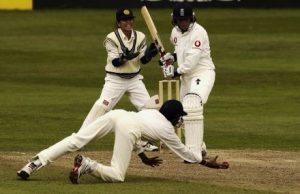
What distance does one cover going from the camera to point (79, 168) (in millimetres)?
12922

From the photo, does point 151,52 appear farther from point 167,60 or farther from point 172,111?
point 172,111

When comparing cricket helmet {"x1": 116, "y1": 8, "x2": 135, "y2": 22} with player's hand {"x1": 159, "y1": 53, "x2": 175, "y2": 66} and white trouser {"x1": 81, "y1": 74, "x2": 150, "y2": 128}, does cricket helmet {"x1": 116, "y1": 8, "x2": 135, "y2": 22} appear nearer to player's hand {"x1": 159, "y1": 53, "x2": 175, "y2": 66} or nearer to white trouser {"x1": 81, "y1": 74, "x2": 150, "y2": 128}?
player's hand {"x1": 159, "y1": 53, "x2": 175, "y2": 66}

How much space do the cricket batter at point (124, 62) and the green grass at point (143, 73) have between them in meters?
1.21

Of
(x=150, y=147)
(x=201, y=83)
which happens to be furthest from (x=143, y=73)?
(x=201, y=83)

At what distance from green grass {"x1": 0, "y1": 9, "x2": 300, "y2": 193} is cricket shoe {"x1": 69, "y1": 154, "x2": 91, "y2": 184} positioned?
0.16 meters

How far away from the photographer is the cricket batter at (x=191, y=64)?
14703 millimetres

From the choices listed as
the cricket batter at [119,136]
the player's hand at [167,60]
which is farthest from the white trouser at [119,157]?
the player's hand at [167,60]

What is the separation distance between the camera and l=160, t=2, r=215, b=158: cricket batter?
14.7 m

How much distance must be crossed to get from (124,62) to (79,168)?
11.1 ft

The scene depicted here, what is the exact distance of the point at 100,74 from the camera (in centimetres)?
2791

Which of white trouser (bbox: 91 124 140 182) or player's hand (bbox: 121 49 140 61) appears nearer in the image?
white trouser (bbox: 91 124 140 182)

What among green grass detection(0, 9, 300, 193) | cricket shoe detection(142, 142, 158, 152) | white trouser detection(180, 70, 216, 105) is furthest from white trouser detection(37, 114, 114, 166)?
cricket shoe detection(142, 142, 158, 152)

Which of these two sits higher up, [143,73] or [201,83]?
[201,83]

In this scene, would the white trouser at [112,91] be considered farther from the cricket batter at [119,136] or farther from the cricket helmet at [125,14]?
the cricket batter at [119,136]
